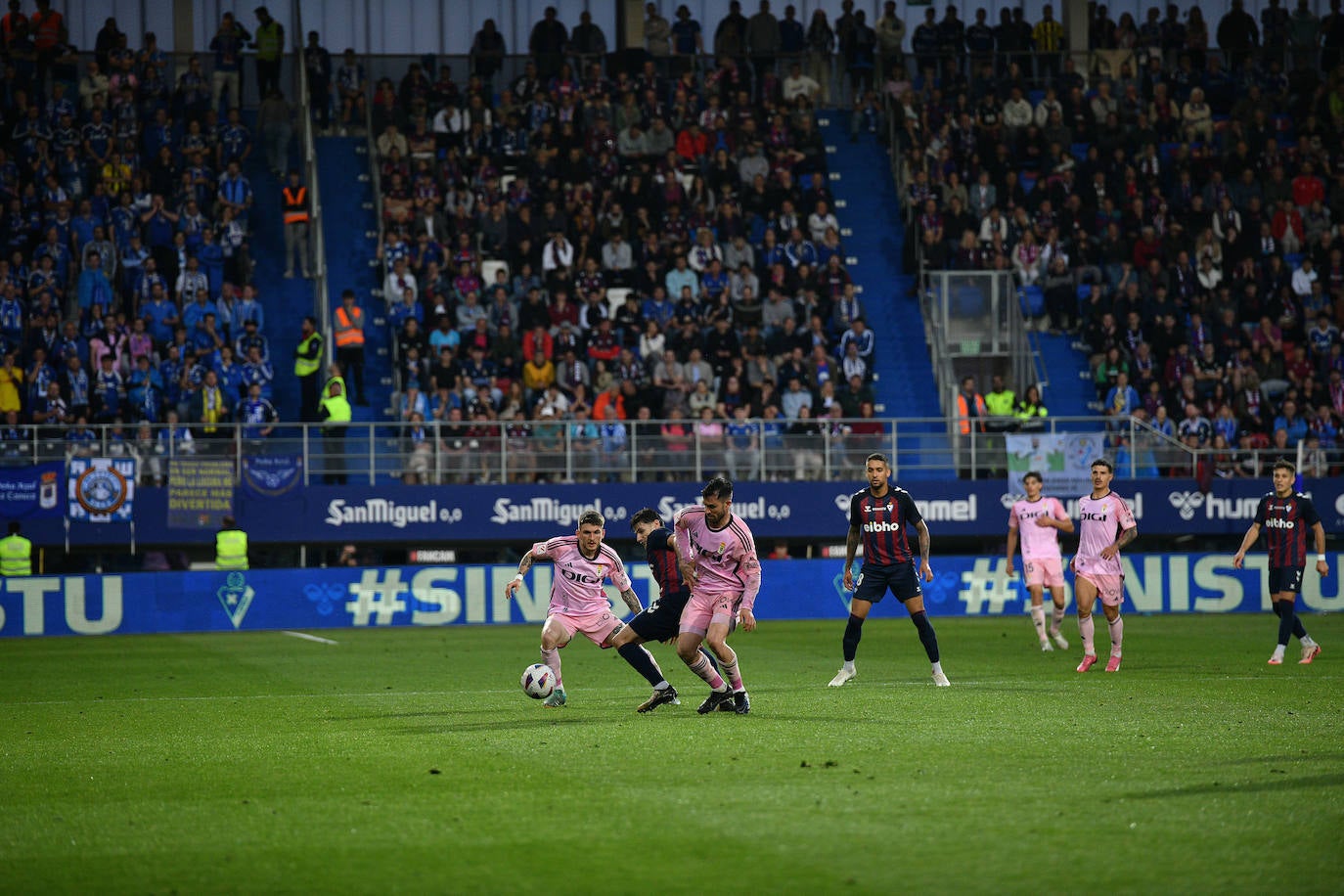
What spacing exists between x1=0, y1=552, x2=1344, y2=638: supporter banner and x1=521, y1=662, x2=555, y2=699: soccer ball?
12.7m

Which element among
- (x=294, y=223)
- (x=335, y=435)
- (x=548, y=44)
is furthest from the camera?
(x=548, y=44)

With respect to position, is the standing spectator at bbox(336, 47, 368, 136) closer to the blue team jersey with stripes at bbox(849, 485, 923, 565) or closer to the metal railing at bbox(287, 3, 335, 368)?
the metal railing at bbox(287, 3, 335, 368)

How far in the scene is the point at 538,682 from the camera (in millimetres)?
14023

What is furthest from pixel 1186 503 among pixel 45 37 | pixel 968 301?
pixel 45 37

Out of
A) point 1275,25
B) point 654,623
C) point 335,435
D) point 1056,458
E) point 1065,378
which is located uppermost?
point 1275,25

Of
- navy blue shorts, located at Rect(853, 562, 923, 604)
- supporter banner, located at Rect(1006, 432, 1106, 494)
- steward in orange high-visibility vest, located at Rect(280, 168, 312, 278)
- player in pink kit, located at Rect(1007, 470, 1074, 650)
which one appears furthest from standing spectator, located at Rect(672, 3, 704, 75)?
navy blue shorts, located at Rect(853, 562, 923, 604)

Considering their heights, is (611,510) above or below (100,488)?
below

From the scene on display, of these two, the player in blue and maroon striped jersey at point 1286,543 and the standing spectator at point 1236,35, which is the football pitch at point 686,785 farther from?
the standing spectator at point 1236,35

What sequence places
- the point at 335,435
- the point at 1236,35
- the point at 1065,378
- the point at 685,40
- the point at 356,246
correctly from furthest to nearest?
the point at 1236,35 < the point at 685,40 < the point at 356,246 < the point at 1065,378 < the point at 335,435

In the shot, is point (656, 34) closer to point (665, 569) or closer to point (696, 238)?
point (696, 238)

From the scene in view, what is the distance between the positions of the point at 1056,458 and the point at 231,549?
15.0 metres

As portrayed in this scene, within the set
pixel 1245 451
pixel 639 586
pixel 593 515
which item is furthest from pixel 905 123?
pixel 593 515

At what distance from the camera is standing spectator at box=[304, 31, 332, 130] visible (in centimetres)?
3622

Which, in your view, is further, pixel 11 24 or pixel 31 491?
pixel 11 24
